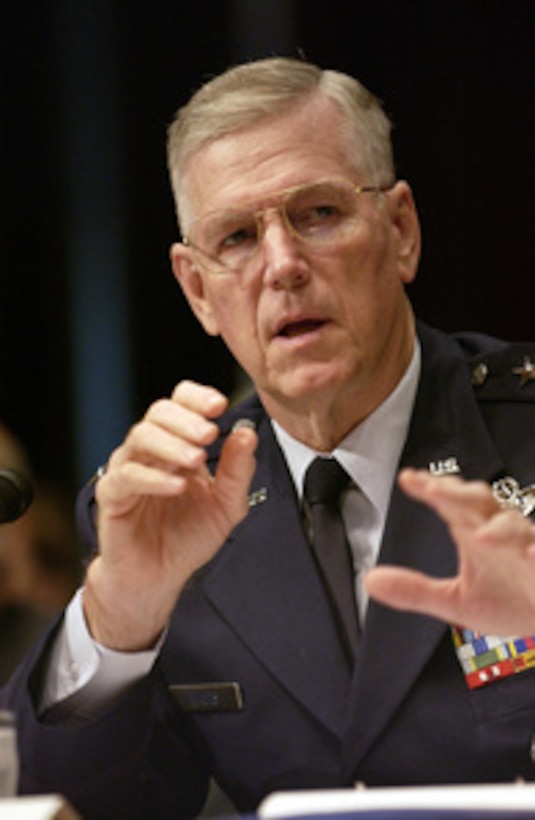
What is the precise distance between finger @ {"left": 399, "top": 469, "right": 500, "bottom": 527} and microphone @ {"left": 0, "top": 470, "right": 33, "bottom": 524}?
0.66 metres

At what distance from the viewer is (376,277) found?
198 centimetres

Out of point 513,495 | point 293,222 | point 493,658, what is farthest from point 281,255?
point 493,658

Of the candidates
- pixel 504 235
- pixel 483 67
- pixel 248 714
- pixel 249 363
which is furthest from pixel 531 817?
pixel 483 67

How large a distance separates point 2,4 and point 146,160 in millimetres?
430

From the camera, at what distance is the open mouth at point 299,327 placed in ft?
6.20

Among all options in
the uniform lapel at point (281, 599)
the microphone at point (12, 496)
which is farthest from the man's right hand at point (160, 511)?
the uniform lapel at point (281, 599)

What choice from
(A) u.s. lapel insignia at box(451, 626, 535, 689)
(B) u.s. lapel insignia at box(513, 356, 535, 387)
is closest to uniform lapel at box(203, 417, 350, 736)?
A: (A) u.s. lapel insignia at box(451, 626, 535, 689)

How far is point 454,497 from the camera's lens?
1145 millimetres

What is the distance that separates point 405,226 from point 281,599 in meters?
0.69

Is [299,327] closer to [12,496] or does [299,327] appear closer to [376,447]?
[376,447]

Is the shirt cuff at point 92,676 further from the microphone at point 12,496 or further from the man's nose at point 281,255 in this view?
the man's nose at point 281,255

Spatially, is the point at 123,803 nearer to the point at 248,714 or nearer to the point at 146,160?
the point at 248,714

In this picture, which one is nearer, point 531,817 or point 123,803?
point 531,817

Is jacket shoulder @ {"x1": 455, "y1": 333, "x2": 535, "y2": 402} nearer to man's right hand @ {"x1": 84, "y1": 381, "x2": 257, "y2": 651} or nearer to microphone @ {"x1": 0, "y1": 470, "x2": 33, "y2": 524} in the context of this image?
man's right hand @ {"x1": 84, "y1": 381, "x2": 257, "y2": 651}
